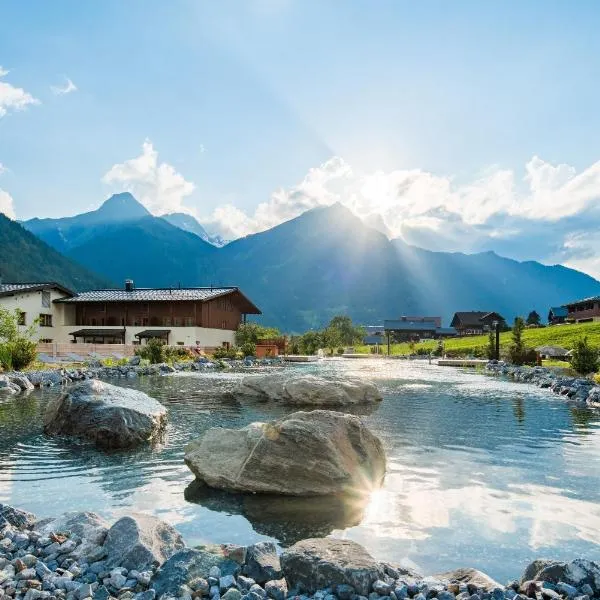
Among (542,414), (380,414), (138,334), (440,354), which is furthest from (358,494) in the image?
(440,354)

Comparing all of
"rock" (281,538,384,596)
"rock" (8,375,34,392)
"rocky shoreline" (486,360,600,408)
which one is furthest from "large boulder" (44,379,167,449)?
"rocky shoreline" (486,360,600,408)

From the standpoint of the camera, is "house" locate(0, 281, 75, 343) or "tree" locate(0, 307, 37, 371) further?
"house" locate(0, 281, 75, 343)

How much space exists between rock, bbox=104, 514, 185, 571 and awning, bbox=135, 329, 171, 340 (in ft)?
216

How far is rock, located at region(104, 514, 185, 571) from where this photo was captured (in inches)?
255

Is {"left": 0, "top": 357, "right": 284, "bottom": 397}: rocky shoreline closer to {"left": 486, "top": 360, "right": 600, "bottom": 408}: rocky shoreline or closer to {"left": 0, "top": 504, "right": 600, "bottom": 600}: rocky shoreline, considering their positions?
{"left": 0, "top": 504, "right": 600, "bottom": 600}: rocky shoreline

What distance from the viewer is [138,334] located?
71500 millimetres

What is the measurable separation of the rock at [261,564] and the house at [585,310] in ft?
337

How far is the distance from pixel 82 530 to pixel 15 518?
1.46 m

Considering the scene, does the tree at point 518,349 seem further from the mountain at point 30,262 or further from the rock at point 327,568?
the mountain at point 30,262

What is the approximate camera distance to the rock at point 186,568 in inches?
232

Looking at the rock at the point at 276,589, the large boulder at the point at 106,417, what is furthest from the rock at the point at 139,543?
the large boulder at the point at 106,417

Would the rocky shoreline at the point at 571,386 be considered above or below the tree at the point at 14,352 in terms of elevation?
below

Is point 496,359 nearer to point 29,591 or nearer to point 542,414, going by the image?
point 542,414

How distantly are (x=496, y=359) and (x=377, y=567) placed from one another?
58478 mm
